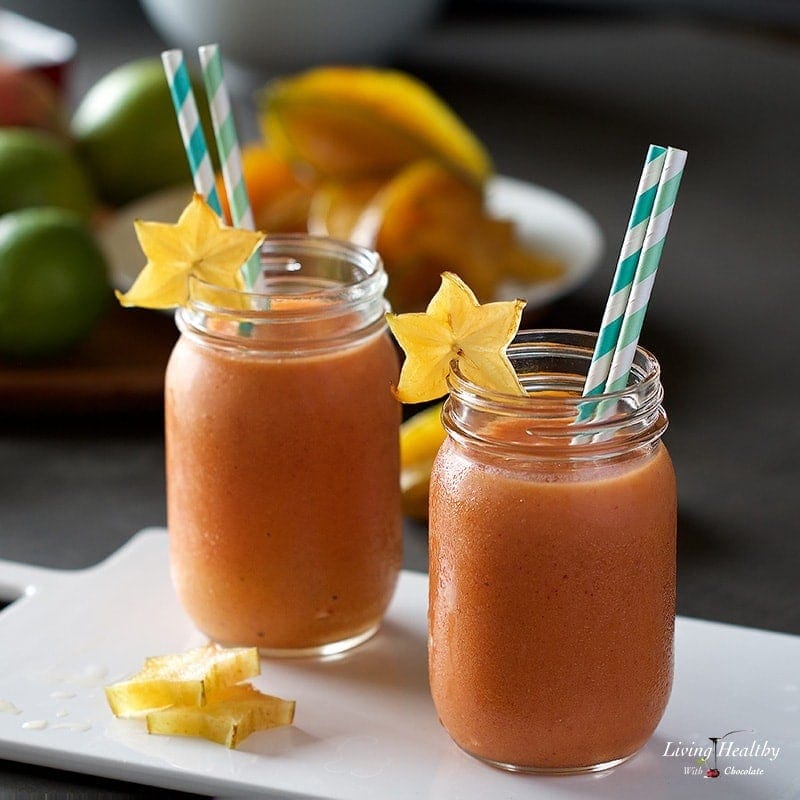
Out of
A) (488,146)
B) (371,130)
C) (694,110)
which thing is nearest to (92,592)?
(371,130)

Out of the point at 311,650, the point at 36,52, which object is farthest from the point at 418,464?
the point at 36,52

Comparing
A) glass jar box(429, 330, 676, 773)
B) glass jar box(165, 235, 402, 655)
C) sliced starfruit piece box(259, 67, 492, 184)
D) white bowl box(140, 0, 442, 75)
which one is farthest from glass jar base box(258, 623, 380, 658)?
white bowl box(140, 0, 442, 75)

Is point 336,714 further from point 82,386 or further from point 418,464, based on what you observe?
point 82,386

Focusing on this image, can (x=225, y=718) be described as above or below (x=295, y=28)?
below

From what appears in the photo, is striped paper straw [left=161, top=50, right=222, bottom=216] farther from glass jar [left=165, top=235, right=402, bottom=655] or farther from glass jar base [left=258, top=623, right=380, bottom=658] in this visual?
glass jar base [left=258, top=623, right=380, bottom=658]

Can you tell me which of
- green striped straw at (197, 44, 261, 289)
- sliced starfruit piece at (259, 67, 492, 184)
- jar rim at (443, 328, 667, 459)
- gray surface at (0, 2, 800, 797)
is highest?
green striped straw at (197, 44, 261, 289)

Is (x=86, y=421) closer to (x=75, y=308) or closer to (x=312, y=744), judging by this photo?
(x=75, y=308)
